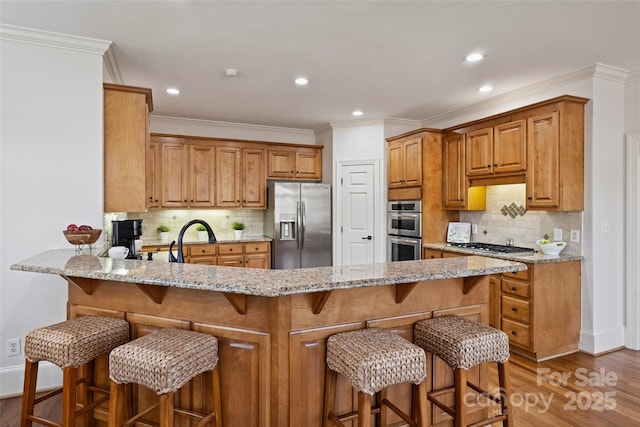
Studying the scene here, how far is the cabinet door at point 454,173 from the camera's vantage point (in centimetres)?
465

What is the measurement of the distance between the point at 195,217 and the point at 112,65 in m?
2.85

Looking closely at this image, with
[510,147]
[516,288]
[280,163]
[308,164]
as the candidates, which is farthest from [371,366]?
[308,164]

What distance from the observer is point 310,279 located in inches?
68.9

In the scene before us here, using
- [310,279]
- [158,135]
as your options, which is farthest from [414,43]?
[158,135]

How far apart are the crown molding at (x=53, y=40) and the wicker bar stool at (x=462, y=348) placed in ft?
10.0

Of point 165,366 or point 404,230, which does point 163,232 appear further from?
point 165,366

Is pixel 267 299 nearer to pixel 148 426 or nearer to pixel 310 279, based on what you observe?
pixel 310 279

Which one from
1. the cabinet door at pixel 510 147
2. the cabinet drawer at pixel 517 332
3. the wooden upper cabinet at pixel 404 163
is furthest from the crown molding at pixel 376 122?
the cabinet drawer at pixel 517 332

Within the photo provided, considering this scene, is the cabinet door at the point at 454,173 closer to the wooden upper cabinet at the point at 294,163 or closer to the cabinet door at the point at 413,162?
the cabinet door at the point at 413,162

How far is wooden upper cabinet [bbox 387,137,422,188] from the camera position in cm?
491

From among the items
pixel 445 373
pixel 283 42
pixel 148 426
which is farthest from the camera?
pixel 283 42

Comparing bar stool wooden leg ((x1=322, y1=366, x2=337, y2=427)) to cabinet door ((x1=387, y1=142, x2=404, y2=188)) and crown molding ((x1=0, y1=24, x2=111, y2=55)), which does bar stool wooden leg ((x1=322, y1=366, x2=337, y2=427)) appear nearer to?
crown molding ((x1=0, y1=24, x2=111, y2=55))

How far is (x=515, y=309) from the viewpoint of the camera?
3553 mm

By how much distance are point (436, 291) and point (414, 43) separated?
1.95 metres
